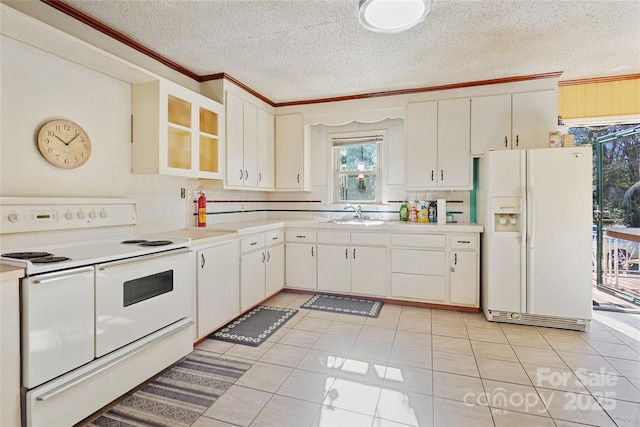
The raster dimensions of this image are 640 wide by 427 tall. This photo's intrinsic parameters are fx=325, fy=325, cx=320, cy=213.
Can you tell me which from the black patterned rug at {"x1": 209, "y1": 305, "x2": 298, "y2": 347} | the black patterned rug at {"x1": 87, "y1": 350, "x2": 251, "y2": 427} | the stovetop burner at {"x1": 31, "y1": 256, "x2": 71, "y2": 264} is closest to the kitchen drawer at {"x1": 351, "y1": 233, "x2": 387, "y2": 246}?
the black patterned rug at {"x1": 209, "y1": 305, "x2": 298, "y2": 347}

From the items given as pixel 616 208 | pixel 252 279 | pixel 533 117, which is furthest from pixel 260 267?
pixel 616 208

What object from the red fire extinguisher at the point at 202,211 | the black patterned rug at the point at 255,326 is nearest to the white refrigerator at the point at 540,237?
the black patterned rug at the point at 255,326

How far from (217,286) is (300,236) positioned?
138 centimetres

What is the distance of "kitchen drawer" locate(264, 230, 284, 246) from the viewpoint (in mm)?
3642

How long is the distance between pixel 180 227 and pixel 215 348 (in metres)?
1.18

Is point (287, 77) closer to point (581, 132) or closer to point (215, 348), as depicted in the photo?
point (215, 348)

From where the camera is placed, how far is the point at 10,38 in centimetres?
186

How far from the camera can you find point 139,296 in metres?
2.00

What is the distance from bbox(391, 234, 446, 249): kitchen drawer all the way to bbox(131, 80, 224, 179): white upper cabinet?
2005 millimetres

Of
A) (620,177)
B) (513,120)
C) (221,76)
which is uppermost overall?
(221,76)

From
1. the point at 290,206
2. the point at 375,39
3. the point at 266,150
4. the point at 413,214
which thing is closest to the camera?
the point at 375,39

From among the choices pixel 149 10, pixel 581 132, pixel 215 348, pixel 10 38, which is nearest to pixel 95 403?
pixel 215 348

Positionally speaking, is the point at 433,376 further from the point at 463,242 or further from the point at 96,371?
the point at 96,371

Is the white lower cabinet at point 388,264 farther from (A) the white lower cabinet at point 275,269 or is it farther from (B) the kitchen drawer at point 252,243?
(B) the kitchen drawer at point 252,243
